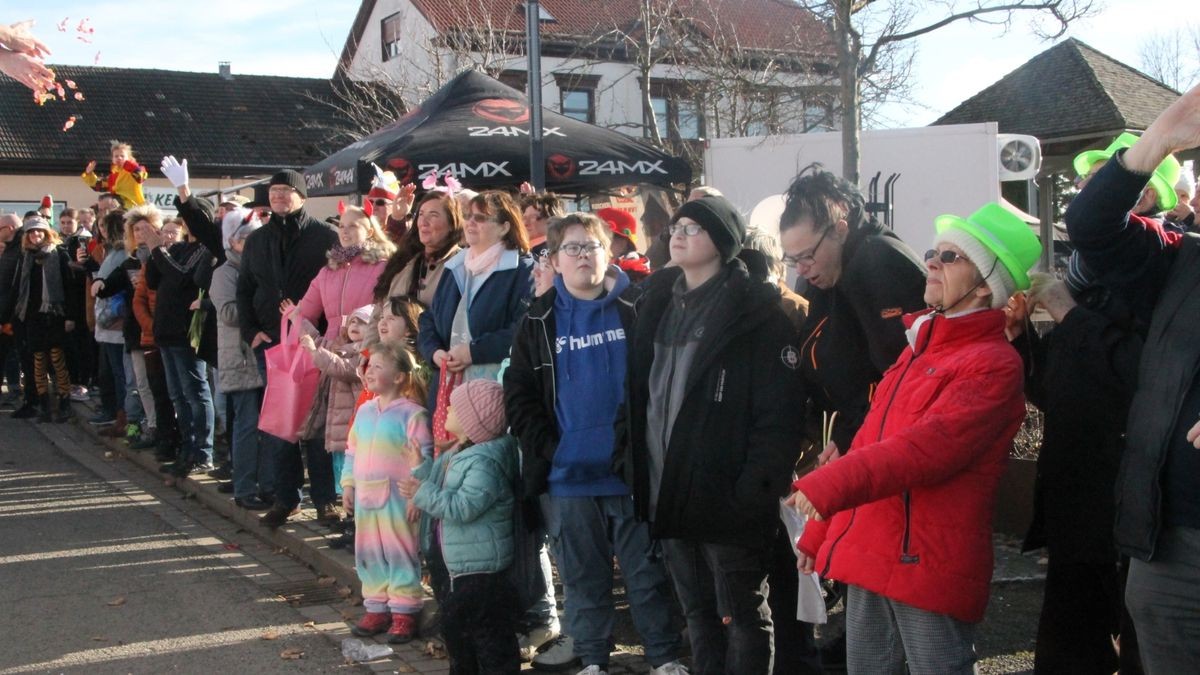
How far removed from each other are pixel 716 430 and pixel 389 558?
231 cm

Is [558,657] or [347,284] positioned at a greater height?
[347,284]

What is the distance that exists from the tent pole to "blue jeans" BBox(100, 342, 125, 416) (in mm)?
6244

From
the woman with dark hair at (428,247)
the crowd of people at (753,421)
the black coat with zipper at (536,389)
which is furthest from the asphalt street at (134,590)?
the woman with dark hair at (428,247)

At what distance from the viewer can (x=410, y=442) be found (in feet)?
19.4

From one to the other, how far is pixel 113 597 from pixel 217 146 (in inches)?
1388

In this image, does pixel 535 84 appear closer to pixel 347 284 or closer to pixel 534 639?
pixel 347 284

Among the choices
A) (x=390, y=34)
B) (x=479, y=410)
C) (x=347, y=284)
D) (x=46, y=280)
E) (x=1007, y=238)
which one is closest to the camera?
(x=1007, y=238)

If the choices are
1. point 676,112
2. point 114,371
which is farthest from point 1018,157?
point 676,112

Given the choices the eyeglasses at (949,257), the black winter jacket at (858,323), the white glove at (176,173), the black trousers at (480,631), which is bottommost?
the black trousers at (480,631)

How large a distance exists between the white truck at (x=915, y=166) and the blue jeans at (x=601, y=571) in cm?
849

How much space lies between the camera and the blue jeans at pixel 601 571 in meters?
5.02

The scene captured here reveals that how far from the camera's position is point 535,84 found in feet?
23.9

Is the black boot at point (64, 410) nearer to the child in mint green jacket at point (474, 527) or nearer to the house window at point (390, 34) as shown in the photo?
the child in mint green jacket at point (474, 527)

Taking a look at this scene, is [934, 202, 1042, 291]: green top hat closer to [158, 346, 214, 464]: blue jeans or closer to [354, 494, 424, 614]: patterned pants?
[354, 494, 424, 614]: patterned pants
